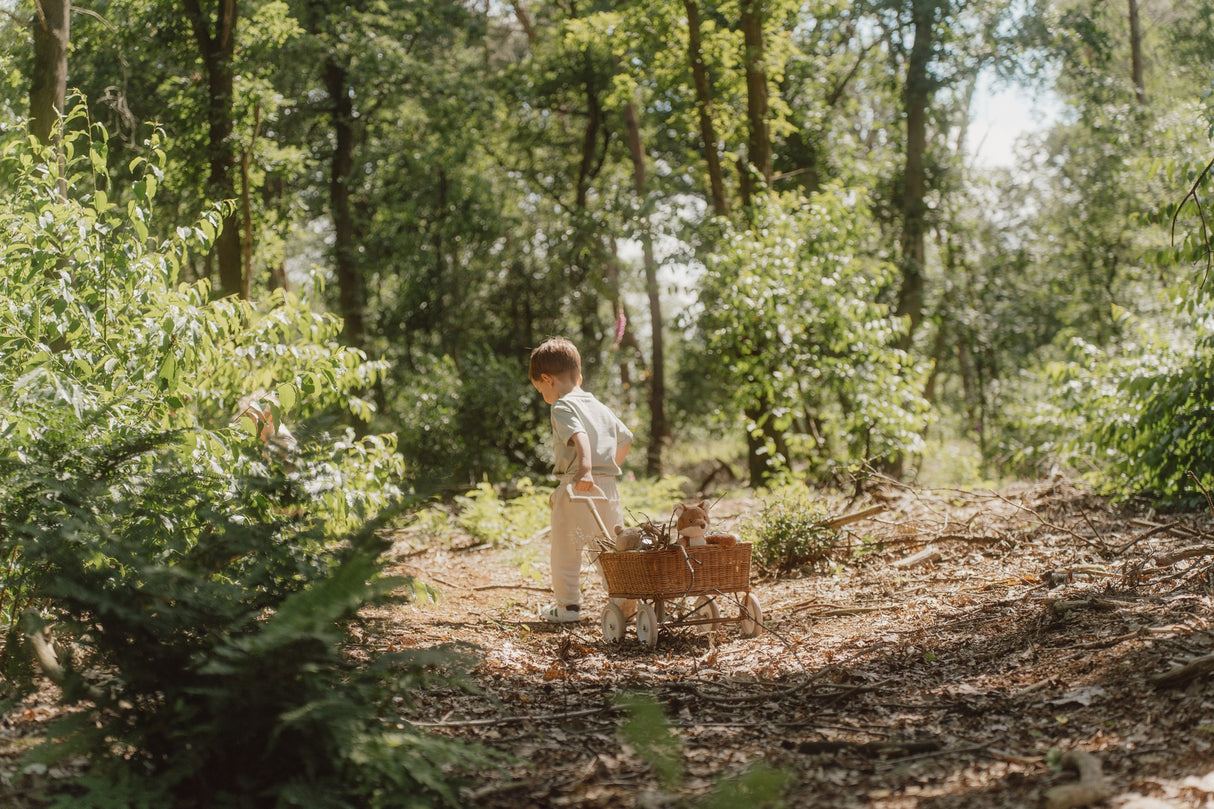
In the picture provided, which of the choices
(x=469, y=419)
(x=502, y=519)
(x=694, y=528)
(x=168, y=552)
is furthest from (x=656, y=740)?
(x=469, y=419)

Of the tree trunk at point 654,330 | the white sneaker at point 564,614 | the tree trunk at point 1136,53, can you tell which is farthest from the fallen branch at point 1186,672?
the tree trunk at point 1136,53

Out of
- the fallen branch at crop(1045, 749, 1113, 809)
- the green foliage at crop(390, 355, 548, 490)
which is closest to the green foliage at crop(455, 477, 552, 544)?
the green foliage at crop(390, 355, 548, 490)

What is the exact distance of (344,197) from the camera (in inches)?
740

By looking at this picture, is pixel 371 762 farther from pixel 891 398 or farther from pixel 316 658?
pixel 891 398

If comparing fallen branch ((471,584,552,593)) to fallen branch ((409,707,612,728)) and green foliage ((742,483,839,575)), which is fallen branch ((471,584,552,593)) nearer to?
green foliage ((742,483,839,575))

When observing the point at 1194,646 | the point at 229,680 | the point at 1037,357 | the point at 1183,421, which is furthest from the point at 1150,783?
the point at 1037,357

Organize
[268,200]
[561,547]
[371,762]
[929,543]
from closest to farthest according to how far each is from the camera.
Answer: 1. [371,762]
2. [561,547]
3. [929,543]
4. [268,200]

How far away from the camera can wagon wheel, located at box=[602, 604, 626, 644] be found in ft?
19.2

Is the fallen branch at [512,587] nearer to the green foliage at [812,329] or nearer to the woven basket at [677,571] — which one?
the woven basket at [677,571]

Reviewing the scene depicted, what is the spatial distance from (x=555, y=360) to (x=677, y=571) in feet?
5.76

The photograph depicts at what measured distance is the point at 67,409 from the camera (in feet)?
13.7

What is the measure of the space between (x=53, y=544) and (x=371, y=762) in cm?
147

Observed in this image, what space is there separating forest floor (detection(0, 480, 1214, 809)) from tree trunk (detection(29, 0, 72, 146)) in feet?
13.1

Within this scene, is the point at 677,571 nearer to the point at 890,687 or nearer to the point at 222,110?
the point at 890,687
